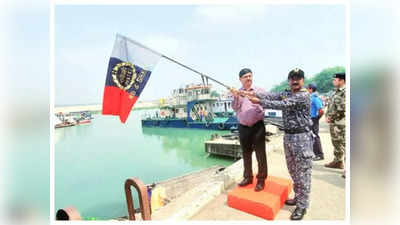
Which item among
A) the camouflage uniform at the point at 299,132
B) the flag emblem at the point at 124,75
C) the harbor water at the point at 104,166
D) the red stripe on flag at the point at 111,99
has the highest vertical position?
the flag emblem at the point at 124,75

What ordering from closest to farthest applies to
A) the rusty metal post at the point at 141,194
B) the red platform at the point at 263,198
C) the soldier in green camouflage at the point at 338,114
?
the rusty metal post at the point at 141,194
the red platform at the point at 263,198
the soldier in green camouflage at the point at 338,114

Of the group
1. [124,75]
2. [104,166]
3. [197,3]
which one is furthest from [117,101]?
[104,166]

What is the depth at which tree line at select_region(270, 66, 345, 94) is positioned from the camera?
208cm

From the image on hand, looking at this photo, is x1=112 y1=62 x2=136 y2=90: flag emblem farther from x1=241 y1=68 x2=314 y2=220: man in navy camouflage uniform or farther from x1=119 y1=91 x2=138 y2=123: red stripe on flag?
x1=241 y1=68 x2=314 y2=220: man in navy camouflage uniform

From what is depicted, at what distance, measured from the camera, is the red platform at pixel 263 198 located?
1.60 metres

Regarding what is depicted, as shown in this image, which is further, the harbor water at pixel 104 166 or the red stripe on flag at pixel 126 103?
the harbor water at pixel 104 166

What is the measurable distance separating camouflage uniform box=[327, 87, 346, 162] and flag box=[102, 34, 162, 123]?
6.33ft

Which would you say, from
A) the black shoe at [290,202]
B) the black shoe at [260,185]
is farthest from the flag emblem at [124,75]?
the black shoe at [290,202]

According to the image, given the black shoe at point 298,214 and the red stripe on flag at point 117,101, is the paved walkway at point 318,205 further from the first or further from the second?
the red stripe on flag at point 117,101

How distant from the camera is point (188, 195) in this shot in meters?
2.33

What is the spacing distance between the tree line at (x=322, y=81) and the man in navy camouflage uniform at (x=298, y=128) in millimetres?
475

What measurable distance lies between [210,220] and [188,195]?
0.57 metres
